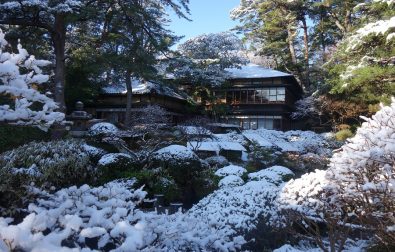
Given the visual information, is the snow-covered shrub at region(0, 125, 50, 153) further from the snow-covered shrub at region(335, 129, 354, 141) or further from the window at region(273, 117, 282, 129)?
the window at region(273, 117, 282, 129)

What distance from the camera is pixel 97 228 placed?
2137mm

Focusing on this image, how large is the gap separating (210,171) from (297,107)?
19.5m

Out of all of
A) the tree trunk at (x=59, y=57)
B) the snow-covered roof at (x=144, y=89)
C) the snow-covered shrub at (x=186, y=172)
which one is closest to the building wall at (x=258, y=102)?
the snow-covered roof at (x=144, y=89)

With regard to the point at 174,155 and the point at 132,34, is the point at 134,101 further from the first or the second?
the point at 174,155

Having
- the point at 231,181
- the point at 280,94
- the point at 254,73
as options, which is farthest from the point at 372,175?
the point at 254,73

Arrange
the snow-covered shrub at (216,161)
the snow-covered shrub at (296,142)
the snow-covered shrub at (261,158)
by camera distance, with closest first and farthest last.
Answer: the snow-covered shrub at (216,161)
the snow-covered shrub at (261,158)
the snow-covered shrub at (296,142)

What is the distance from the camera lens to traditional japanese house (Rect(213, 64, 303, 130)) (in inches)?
1099

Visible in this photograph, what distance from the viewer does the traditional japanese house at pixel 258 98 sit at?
27906 mm

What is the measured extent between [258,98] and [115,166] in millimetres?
20673

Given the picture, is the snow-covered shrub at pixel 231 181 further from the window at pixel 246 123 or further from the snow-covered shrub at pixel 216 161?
the window at pixel 246 123

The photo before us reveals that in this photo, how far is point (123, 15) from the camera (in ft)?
49.2

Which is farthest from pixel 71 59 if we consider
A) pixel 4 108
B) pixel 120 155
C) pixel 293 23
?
pixel 293 23

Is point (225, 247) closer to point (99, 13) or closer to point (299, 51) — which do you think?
point (99, 13)

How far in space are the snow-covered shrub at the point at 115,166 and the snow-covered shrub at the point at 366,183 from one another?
5.66m
